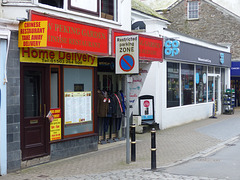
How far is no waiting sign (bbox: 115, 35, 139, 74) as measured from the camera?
8.84m

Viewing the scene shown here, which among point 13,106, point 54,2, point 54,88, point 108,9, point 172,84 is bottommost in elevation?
point 13,106

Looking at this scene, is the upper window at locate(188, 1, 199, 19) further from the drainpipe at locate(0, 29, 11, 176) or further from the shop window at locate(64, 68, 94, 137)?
the drainpipe at locate(0, 29, 11, 176)

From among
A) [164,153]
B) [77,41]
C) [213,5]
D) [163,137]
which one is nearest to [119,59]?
[77,41]

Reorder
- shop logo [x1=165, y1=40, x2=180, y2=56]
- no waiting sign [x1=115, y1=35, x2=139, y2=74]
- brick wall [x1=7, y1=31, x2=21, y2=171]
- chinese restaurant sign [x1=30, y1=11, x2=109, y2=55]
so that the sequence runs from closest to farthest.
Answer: brick wall [x1=7, y1=31, x2=21, y2=171] → chinese restaurant sign [x1=30, y1=11, x2=109, y2=55] → no waiting sign [x1=115, y1=35, x2=139, y2=74] → shop logo [x1=165, y1=40, x2=180, y2=56]

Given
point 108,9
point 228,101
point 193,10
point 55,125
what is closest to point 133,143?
point 55,125

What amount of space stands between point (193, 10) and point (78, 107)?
21711 mm

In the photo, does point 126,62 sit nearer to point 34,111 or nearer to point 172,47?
point 34,111

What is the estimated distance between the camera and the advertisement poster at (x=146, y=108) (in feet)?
49.3

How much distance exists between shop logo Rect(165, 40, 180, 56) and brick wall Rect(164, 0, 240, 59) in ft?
44.2

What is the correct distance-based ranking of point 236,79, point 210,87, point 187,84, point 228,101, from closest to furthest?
point 187,84
point 210,87
point 228,101
point 236,79

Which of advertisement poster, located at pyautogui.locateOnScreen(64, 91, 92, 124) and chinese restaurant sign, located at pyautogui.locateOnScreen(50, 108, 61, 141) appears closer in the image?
chinese restaurant sign, located at pyautogui.locateOnScreen(50, 108, 61, 141)

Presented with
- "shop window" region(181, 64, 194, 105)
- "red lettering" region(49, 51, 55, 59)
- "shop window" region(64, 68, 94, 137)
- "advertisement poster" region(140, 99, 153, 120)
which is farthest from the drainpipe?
"shop window" region(181, 64, 194, 105)

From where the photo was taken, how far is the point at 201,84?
20141mm

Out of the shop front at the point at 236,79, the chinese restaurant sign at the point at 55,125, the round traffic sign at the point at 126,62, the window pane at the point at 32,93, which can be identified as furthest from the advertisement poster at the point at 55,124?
the shop front at the point at 236,79
